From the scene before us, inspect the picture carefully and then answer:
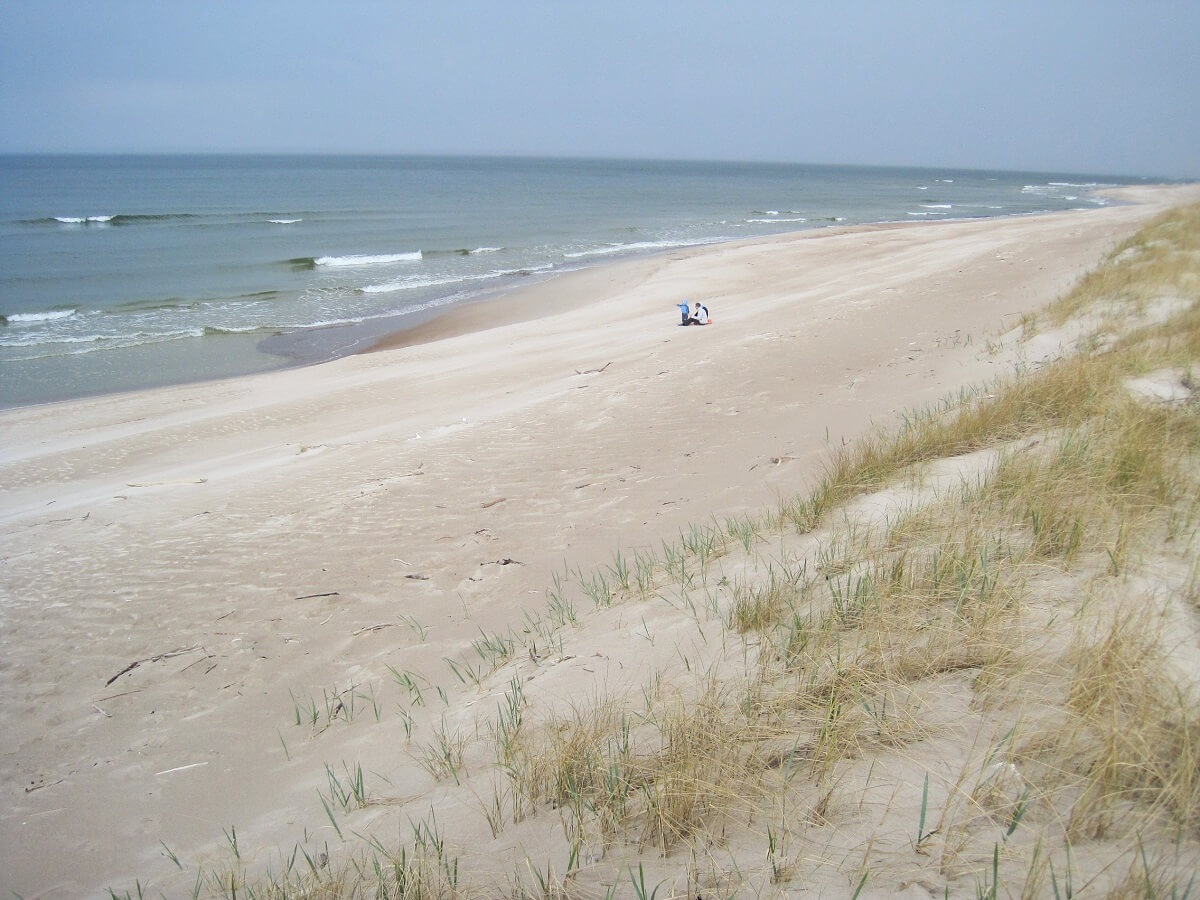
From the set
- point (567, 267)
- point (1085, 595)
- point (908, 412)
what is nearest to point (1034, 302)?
point (908, 412)

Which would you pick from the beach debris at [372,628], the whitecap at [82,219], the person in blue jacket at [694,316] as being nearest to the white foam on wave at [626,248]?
the person in blue jacket at [694,316]

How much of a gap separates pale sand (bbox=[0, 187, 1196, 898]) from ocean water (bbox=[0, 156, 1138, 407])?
3.34 m

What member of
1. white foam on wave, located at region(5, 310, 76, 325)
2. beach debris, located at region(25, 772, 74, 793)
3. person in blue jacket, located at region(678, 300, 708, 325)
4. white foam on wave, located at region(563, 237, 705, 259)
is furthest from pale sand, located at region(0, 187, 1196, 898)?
white foam on wave, located at region(563, 237, 705, 259)

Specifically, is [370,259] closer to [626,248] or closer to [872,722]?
→ [626,248]

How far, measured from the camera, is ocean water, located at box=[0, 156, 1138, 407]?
45.8 feet

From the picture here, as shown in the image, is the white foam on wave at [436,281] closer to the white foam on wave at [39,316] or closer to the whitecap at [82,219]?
the white foam on wave at [39,316]

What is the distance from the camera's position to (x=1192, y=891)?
1403 millimetres

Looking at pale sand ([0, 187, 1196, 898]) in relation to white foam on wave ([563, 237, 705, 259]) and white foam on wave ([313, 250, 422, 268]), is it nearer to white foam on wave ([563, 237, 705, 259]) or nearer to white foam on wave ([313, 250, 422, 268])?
white foam on wave ([313, 250, 422, 268])

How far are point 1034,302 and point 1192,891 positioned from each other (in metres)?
11.1

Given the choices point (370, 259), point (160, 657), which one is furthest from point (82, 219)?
point (160, 657)

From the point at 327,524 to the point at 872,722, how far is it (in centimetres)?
451

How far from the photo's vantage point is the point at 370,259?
25141 millimetres

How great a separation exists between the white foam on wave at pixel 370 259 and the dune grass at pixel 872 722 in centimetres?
2334

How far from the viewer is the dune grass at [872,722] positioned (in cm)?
169
